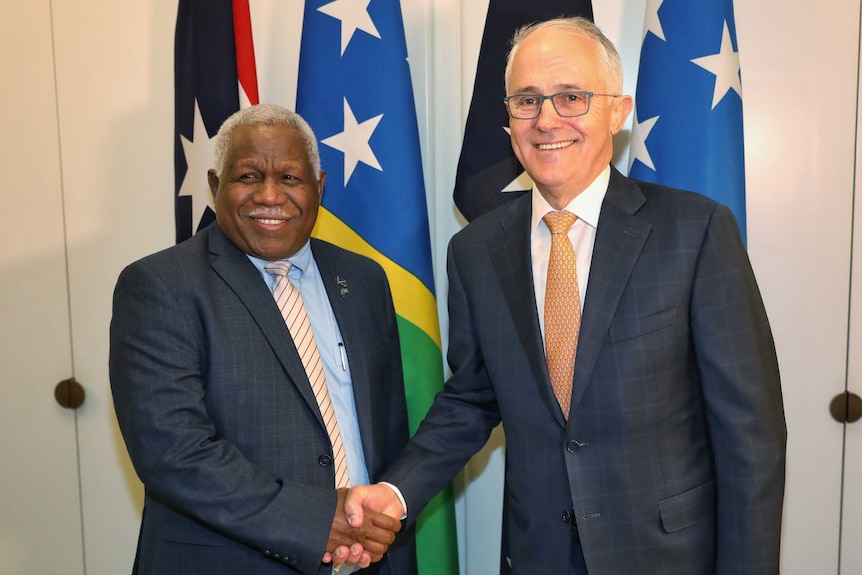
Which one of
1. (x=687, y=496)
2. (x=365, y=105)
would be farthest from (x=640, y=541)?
(x=365, y=105)

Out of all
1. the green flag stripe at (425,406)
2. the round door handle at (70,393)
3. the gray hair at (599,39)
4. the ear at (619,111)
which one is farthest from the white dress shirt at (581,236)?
the round door handle at (70,393)

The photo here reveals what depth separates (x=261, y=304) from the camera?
1951 mm

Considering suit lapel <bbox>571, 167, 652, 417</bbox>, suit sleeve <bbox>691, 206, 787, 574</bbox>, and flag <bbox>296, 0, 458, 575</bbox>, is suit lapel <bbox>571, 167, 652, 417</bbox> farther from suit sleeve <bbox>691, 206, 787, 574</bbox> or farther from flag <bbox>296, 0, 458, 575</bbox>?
flag <bbox>296, 0, 458, 575</bbox>

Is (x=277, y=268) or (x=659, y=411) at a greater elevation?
(x=277, y=268)

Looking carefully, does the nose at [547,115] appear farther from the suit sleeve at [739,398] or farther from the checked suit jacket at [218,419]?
the checked suit jacket at [218,419]

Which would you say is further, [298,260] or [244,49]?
[244,49]

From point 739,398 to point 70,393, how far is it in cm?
244

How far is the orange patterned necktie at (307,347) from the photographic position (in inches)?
78.0

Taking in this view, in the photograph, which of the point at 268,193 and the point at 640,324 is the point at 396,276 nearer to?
the point at 268,193

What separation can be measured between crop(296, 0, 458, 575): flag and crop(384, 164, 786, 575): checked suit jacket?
2.37 feet

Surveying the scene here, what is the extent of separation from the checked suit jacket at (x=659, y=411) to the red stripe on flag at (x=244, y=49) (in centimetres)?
126

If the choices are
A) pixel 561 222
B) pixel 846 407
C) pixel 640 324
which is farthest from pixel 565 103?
pixel 846 407

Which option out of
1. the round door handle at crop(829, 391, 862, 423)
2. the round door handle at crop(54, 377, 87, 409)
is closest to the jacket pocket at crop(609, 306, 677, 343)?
the round door handle at crop(829, 391, 862, 423)

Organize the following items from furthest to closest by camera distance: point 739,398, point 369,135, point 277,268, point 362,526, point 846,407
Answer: point 846,407
point 369,135
point 277,268
point 362,526
point 739,398
